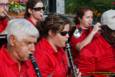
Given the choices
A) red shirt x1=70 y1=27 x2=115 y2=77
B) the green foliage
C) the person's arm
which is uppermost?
the green foliage

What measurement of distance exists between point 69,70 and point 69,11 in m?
2.45

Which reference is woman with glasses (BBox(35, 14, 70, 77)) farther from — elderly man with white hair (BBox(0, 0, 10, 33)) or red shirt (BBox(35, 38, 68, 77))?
elderly man with white hair (BBox(0, 0, 10, 33))

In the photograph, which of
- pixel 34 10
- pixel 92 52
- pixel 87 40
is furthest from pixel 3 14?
pixel 92 52

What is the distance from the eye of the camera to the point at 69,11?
7.39 meters

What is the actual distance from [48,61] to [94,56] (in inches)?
56.4

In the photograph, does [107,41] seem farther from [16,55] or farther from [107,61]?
[16,55]

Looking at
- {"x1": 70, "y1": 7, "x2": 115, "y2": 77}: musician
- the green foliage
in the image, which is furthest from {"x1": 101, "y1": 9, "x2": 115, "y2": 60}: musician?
the green foliage

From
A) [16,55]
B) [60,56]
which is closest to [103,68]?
[60,56]

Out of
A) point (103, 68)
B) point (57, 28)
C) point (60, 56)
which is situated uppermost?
point (57, 28)

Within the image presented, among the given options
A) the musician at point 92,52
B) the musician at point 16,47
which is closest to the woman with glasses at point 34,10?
the musician at point 92,52

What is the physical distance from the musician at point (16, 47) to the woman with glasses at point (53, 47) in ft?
2.64

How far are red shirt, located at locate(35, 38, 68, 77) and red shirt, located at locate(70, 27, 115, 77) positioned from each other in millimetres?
1143

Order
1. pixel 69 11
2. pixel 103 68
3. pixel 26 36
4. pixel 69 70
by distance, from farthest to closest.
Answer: pixel 69 11, pixel 103 68, pixel 69 70, pixel 26 36

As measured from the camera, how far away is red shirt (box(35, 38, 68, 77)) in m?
4.31
